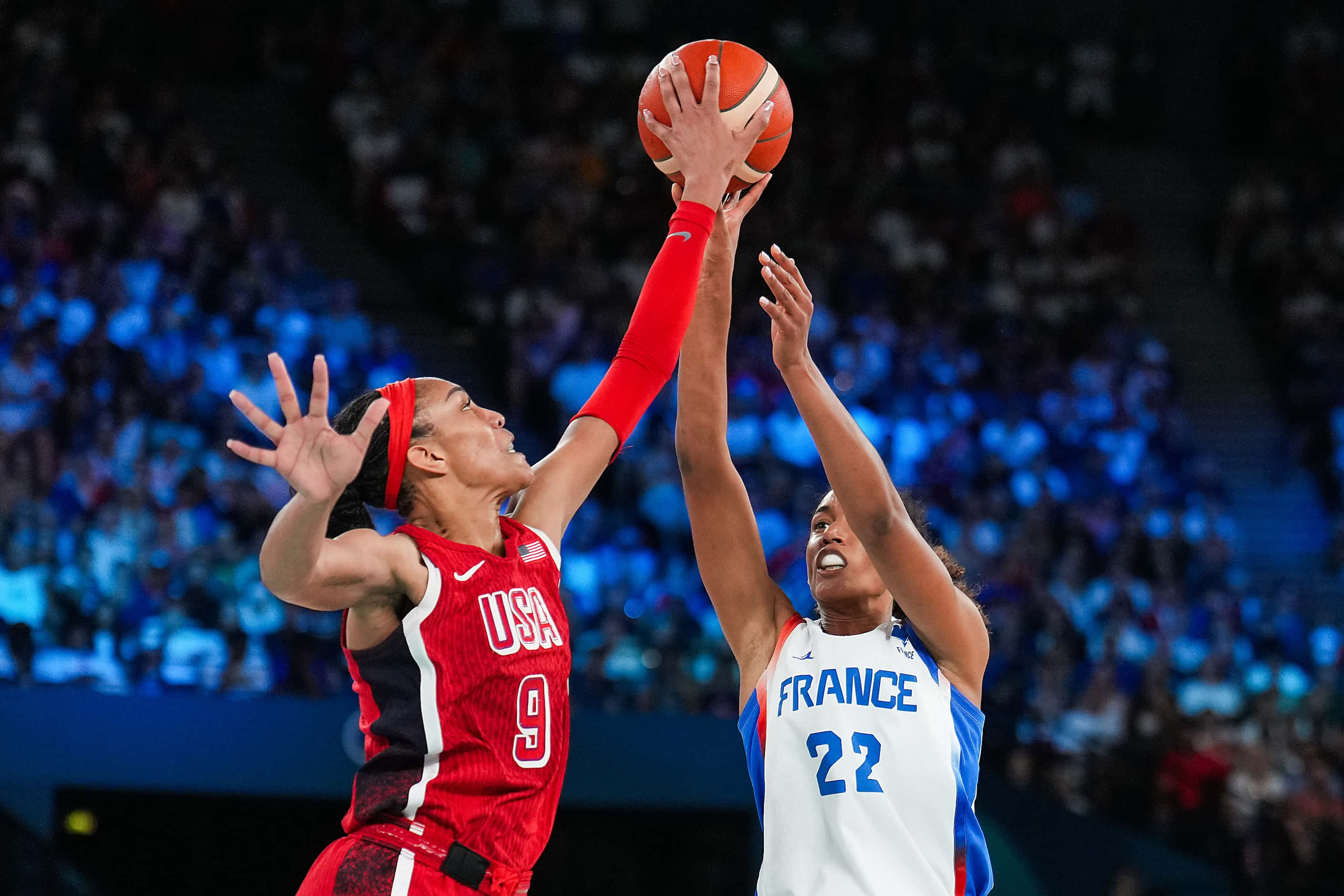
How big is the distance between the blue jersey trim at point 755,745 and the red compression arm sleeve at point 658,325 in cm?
71

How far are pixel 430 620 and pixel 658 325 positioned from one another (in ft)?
3.49

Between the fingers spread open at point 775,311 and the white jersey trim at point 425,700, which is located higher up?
the fingers spread open at point 775,311

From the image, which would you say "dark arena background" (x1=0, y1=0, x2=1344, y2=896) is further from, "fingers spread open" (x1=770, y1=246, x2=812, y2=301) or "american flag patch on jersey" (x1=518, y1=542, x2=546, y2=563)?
"american flag patch on jersey" (x1=518, y1=542, x2=546, y2=563)

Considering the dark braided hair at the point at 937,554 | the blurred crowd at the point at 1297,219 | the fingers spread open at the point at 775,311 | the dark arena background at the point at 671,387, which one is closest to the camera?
the fingers spread open at the point at 775,311

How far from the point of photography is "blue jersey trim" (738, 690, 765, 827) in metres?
3.33

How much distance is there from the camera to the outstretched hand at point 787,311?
3320 millimetres

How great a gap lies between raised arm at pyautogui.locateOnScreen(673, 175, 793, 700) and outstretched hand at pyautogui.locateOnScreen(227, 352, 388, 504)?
107 centimetres

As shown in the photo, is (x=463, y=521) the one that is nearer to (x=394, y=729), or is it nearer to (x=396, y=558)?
(x=396, y=558)

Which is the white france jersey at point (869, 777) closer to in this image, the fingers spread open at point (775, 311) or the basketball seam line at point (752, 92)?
the fingers spread open at point (775, 311)

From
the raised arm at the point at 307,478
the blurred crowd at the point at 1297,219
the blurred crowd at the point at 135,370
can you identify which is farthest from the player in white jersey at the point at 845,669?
the blurred crowd at the point at 1297,219

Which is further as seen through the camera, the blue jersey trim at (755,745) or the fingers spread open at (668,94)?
the fingers spread open at (668,94)

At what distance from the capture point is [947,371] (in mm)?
12211

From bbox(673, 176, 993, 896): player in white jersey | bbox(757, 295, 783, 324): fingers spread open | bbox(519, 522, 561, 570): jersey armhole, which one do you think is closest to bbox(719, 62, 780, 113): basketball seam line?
bbox(673, 176, 993, 896): player in white jersey

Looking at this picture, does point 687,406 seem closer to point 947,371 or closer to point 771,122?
point 771,122
